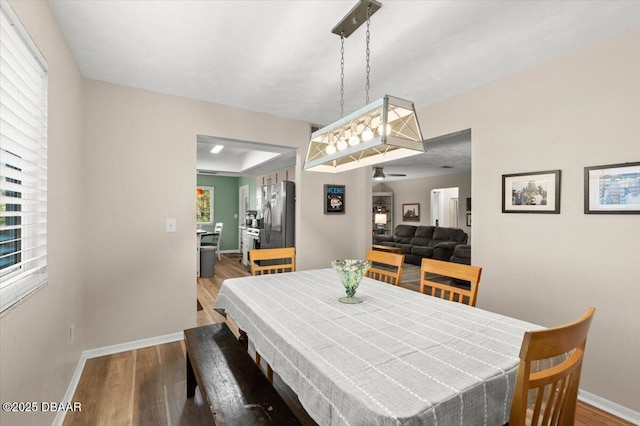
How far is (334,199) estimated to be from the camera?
400cm

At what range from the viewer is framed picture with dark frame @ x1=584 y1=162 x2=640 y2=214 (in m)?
1.87

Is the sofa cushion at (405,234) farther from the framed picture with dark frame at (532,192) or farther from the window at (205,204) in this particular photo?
the framed picture with dark frame at (532,192)

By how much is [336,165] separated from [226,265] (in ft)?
18.0

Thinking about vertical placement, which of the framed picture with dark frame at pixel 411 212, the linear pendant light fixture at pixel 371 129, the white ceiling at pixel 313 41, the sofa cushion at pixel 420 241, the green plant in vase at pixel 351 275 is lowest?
the sofa cushion at pixel 420 241

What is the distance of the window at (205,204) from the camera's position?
873 cm

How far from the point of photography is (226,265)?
23.0ft

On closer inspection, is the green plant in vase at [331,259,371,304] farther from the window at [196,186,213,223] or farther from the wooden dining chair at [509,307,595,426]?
the window at [196,186,213,223]

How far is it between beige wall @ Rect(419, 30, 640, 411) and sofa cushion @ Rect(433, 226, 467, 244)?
4763 millimetres

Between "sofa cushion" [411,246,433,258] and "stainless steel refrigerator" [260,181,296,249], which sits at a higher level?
"stainless steel refrigerator" [260,181,296,249]

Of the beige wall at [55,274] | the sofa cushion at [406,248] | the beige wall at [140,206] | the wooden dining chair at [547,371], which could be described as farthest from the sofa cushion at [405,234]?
the wooden dining chair at [547,371]

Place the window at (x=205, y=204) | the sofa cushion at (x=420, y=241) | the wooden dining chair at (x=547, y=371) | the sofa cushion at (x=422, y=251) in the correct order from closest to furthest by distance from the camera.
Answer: the wooden dining chair at (x=547, y=371), the sofa cushion at (x=422, y=251), the sofa cushion at (x=420, y=241), the window at (x=205, y=204)

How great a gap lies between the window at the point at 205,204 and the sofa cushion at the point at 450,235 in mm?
6280

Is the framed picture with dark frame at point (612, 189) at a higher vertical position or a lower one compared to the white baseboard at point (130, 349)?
higher

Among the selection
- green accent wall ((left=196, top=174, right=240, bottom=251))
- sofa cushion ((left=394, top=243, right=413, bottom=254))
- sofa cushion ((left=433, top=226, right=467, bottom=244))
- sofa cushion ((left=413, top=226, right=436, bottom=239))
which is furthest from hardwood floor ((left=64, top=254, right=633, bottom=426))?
green accent wall ((left=196, top=174, right=240, bottom=251))
